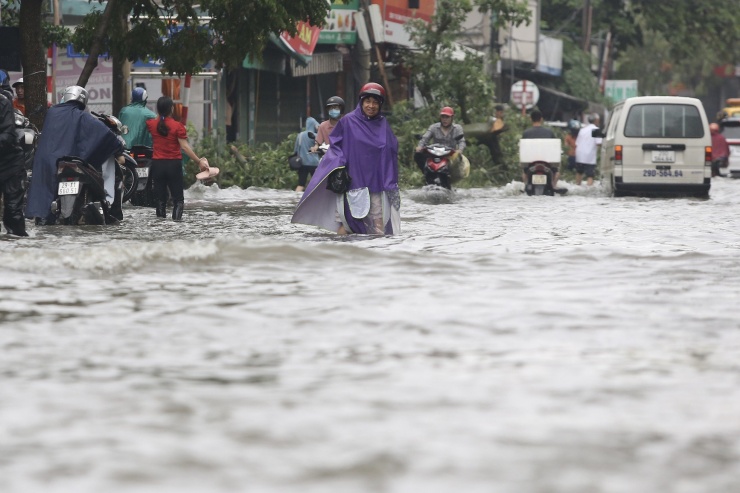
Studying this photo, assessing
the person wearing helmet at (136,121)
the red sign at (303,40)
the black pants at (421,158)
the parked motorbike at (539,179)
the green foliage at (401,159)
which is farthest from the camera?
the red sign at (303,40)

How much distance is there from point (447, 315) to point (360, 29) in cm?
2634

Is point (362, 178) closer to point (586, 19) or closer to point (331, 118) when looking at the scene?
point (331, 118)

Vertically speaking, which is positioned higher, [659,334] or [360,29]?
[360,29]

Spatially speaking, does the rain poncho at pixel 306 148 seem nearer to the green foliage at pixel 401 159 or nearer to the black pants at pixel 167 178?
the green foliage at pixel 401 159

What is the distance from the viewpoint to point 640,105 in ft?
80.1

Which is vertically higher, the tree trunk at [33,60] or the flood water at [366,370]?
the tree trunk at [33,60]

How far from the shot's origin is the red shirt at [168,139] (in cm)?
1694

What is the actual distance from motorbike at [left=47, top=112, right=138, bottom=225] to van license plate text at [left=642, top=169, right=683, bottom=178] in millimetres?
9887

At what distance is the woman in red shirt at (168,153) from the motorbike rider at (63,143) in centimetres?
129

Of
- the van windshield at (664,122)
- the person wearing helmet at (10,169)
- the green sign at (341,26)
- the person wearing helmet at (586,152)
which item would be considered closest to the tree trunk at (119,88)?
the van windshield at (664,122)

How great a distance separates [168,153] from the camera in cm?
1720

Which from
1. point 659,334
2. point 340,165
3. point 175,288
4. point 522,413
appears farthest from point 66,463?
point 340,165

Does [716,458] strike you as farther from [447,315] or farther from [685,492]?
[447,315]

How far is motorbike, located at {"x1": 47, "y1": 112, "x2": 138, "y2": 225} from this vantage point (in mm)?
15516
